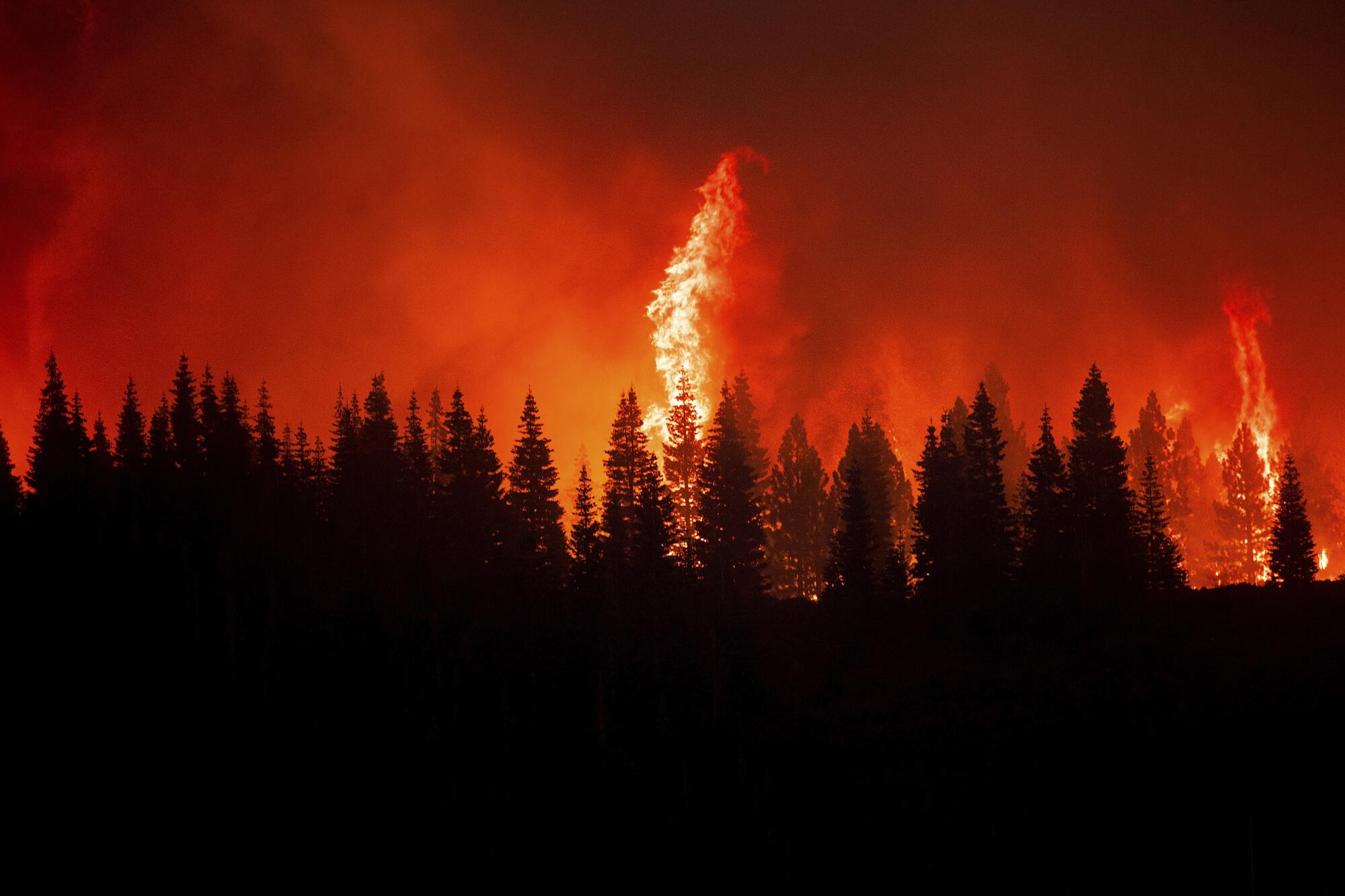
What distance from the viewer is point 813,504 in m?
77.8

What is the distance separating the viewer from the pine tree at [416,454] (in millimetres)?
64938

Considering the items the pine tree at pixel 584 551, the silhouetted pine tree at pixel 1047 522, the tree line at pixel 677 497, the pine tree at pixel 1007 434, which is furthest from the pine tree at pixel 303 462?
the pine tree at pixel 1007 434

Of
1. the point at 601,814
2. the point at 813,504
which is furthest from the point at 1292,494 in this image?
the point at 601,814

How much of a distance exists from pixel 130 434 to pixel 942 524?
211ft

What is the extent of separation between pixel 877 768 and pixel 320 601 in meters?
30.0

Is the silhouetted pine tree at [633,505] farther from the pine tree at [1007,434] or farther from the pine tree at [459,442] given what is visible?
the pine tree at [1007,434]

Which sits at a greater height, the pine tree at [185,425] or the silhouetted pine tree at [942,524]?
the pine tree at [185,425]

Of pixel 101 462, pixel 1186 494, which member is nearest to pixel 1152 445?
pixel 1186 494

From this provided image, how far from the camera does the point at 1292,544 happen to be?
55344mm

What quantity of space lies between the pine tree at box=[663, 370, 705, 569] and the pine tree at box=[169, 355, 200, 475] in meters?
34.6

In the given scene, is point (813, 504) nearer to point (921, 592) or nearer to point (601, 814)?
point (921, 592)

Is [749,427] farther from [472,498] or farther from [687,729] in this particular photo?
[687,729]

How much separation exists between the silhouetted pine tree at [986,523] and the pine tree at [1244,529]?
46.1 m

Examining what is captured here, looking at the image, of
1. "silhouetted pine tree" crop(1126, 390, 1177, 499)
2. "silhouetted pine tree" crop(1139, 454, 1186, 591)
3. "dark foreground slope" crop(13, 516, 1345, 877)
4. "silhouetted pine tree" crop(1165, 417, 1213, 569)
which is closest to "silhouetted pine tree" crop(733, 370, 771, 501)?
"dark foreground slope" crop(13, 516, 1345, 877)
